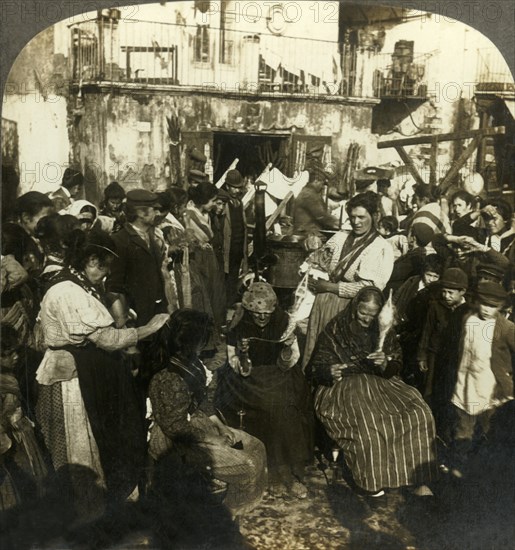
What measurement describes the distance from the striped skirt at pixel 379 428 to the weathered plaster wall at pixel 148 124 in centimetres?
147

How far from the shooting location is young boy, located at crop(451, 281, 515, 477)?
4605mm

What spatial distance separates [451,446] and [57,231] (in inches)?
101

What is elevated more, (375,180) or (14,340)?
(375,180)

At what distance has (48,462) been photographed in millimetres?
4512

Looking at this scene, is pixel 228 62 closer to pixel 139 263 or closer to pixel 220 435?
pixel 139 263

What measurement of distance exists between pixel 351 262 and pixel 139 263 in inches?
47.7

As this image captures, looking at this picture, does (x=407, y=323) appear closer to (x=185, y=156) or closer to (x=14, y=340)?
(x=185, y=156)

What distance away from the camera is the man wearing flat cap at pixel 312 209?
180 inches

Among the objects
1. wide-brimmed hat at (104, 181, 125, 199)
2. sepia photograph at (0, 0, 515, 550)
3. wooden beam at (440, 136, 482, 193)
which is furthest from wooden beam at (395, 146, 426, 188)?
wide-brimmed hat at (104, 181, 125, 199)

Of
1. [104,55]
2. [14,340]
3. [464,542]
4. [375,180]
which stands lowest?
[464,542]

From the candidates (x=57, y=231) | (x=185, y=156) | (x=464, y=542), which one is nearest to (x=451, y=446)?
(x=464, y=542)

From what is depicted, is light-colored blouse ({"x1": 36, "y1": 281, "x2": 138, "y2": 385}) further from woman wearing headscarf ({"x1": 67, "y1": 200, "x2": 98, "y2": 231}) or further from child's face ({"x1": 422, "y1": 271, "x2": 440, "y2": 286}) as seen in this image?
child's face ({"x1": 422, "y1": 271, "x2": 440, "y2": 286})

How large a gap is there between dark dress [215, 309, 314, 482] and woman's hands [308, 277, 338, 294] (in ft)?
0.74

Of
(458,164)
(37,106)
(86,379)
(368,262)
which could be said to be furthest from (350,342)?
(37,106)
